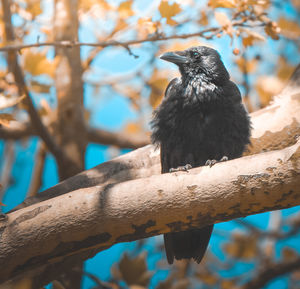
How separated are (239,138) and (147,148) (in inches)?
22.5

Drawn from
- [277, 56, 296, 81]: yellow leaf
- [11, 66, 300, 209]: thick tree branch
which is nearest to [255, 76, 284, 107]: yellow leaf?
[277, 56, 296, 81]: yellow leaf

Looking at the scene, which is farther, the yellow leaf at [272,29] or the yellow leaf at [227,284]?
the yellow leaf at [227,284]

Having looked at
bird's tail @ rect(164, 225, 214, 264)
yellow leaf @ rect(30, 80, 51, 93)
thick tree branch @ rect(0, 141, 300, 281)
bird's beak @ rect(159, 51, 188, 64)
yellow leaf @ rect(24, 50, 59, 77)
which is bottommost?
thick tree branch @ rect(0, 141, 300, 281)

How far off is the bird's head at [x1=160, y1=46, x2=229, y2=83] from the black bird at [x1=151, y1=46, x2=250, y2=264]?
0.04 m

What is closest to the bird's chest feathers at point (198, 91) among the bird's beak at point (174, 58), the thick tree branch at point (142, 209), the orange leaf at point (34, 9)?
the bird's beak at point (174, 58)

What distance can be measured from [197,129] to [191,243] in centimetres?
66

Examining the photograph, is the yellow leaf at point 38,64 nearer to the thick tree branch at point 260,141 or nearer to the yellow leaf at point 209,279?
the thick tree branch at point 260,141

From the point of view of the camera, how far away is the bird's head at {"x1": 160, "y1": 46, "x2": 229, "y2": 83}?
93.9 inches

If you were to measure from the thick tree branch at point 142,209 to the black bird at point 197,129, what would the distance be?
740mm

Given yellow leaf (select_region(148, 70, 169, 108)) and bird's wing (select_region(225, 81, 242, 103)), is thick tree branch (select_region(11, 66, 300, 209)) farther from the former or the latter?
yellow leaf (select_region(148, 70, 169, 108))

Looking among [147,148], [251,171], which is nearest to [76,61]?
[147,148]

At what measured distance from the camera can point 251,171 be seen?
1.34 metres

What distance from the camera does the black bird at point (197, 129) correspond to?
2.17 m

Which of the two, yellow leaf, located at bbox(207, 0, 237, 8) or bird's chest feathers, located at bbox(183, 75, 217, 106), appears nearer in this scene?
yellow leaf, located at bbox(207, 0, 237, 8)
